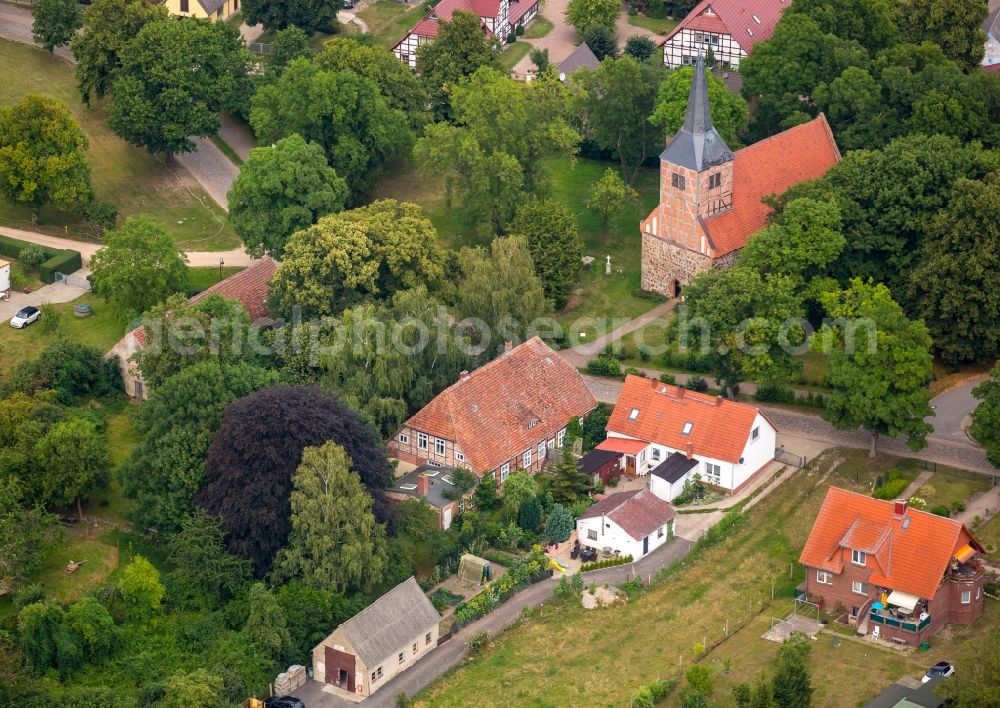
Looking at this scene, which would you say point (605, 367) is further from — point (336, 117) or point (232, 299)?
point (336, 117)

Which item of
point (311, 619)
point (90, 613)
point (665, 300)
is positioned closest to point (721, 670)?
point (311, 619)

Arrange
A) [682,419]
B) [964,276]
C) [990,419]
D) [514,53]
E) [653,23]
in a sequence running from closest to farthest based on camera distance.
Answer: [990,419], [682,419], [964,276], [514,53], [653,23]

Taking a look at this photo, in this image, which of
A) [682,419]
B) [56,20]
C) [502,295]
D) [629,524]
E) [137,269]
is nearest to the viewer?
[629,524]

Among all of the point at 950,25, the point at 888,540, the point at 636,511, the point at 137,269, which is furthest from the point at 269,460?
the point at 950,25

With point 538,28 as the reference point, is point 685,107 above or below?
above

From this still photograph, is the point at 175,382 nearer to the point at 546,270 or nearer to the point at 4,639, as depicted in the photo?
the point at 4,639

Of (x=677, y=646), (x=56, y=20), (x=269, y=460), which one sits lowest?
(x=677, y=646)

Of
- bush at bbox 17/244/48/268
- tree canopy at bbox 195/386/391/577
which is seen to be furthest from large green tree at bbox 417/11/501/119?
tree canopy at bbox 195/386/391/577
